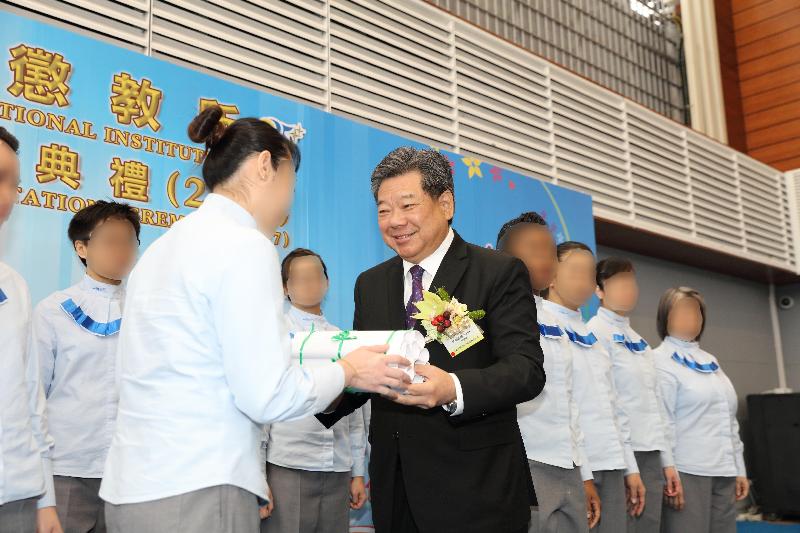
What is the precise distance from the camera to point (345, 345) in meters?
1.75

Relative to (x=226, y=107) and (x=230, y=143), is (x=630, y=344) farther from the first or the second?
(x=230, y=143)

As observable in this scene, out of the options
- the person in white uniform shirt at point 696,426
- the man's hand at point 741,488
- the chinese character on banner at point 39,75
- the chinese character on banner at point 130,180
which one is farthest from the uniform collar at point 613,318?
the chinese character on banner at point 39,75

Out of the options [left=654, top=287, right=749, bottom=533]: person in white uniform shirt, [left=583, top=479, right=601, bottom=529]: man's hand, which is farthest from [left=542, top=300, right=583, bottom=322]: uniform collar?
[left=654, top=287, right=749, bottom=533]: person in white uniform shirt

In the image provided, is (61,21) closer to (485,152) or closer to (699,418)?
(485,152)

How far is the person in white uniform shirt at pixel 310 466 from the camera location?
3.08 meters

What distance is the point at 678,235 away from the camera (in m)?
6.75

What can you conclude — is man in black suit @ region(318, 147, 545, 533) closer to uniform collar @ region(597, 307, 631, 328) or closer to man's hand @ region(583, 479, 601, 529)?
man's hand @ region(583, 479, 601, 529)

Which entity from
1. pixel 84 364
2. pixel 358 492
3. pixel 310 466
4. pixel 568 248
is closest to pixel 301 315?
pixel 310 466

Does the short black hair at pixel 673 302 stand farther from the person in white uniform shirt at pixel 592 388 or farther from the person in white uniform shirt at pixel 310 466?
the person in white uniform shirt at pixel 310 466

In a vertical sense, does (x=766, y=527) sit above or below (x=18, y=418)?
below

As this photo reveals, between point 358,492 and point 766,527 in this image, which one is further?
point 766,527

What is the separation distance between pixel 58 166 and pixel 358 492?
1.75m

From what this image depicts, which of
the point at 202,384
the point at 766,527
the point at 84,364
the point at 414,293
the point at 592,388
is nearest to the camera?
the point at 202,384

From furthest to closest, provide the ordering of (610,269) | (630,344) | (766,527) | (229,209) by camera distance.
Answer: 1. (766,527)
2. (610,269)
3. (630,344)
4. (229,209)
